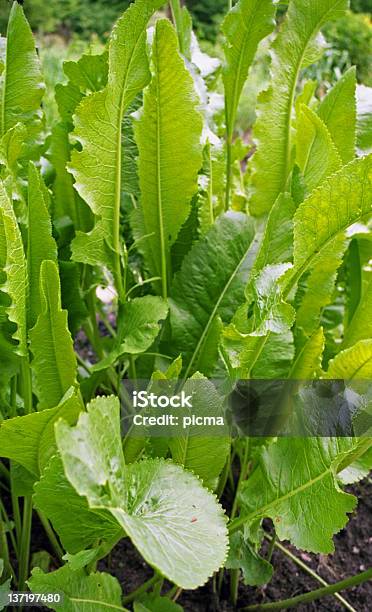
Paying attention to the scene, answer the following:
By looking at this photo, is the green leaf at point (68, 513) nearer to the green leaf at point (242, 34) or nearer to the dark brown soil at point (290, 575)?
the dark brown soil at point (290, 575)

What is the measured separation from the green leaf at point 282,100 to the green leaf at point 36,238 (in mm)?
328

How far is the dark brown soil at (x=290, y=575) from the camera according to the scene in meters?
0.91

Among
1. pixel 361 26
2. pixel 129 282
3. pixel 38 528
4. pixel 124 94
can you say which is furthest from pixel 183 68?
pixel 361 26

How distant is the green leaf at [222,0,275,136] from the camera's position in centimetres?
78

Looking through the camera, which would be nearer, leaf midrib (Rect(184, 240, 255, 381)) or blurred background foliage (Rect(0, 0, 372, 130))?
leaf midrib (Rect(184, 240, 255, 381))

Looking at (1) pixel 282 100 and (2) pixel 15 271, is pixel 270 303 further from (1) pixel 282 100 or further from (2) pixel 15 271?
(1) pixel 282 100

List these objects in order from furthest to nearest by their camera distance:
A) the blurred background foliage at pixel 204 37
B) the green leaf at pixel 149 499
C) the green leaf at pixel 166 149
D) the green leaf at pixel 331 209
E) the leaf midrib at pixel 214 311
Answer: the blurred background foliage at pixel 204 37 < the leaf midrib at pixel 214 311 < the green leaf at pixel 166 149 < the green leaf at pixel 331 209 < the green leaf at pixel 149 499

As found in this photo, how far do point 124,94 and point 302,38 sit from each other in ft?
0.97

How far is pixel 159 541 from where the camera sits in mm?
506

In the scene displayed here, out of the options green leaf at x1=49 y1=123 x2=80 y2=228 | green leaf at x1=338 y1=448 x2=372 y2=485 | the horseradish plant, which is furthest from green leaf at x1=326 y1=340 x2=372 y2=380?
green leaf at x1=49 y1=123 x2=80 y2=228

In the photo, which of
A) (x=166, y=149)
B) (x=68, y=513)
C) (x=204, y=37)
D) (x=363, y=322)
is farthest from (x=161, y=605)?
(x=204, y=37)

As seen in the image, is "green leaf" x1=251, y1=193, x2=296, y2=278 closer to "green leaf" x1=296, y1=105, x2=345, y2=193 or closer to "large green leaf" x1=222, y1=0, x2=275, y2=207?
"green leaf" x1=296, y1=105, x2=345, y2=193

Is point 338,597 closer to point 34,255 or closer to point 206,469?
point 206,469

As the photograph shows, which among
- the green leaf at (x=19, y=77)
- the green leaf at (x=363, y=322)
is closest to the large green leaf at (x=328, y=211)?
the green leaf at (x=363, y=322)
